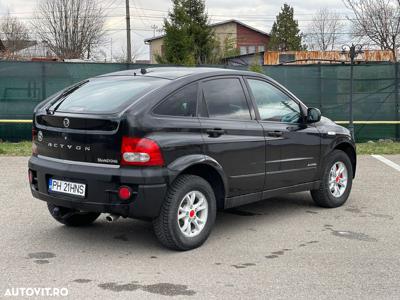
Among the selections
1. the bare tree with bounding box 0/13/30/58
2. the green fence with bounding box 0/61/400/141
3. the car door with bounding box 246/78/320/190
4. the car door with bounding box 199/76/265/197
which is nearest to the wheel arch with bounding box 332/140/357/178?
the car door with bounding box 246/78/320/190

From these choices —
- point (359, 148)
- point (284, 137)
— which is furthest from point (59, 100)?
point (359, 148)

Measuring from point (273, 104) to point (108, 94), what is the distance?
1954mm

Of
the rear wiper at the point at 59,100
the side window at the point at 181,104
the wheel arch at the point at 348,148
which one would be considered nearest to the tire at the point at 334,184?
the wheel arch at the point at 348,148

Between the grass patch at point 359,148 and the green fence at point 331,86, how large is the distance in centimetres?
85

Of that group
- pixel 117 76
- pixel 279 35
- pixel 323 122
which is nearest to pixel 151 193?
pixel 117 76

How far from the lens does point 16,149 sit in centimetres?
1253

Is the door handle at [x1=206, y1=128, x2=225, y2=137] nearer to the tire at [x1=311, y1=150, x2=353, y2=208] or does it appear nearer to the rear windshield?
the rear windshield

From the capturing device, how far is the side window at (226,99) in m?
5.49

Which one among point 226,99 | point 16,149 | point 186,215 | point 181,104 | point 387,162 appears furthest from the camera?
point 16,149

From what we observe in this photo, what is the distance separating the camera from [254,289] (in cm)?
416

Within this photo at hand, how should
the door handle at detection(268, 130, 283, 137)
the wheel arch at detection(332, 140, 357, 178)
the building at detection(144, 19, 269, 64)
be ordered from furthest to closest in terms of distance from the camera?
the building at detection(144, 19, 269, 64)
the wheel arch at detection(332, 140, 357, 178)
the door handle at detection(268, 130, 283, 137)

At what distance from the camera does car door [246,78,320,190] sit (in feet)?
19.6

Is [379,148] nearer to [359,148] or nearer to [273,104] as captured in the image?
[359,148]

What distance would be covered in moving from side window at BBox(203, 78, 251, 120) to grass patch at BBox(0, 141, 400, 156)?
24.0ft
